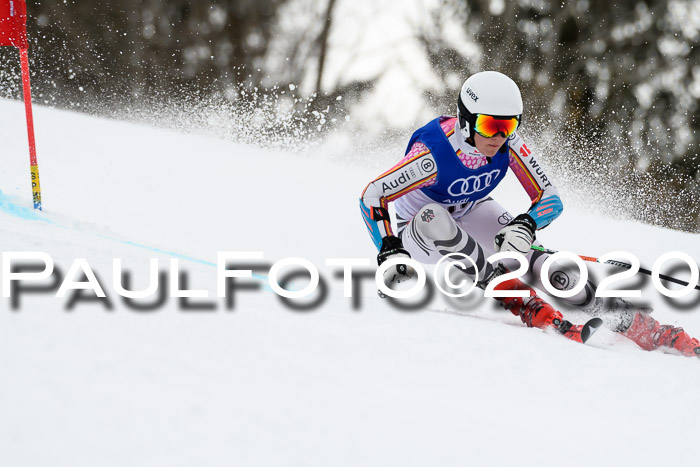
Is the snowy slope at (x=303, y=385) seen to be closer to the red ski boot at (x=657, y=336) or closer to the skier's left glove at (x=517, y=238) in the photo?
the red ski boot at (x=657, y=336)

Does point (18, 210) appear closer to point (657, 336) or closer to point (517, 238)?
point (517, 238)

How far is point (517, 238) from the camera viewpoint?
2.81m

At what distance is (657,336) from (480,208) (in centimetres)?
101

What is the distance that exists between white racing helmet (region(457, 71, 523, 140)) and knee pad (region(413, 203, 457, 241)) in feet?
1.18

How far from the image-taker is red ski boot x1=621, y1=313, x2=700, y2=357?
9.03ft

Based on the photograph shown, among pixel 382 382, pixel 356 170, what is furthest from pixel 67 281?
pixel 356 170

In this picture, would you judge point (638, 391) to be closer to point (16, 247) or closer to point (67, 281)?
point (67, 281)

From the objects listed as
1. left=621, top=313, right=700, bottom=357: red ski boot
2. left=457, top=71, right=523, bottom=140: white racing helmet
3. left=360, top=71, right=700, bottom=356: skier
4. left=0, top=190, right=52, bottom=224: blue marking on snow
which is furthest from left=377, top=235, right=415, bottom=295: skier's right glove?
left=0, top=190, right=52, bottom=224: blue marking on snow

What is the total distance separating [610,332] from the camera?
2.96 metres

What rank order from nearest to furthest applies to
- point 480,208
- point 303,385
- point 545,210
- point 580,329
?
point 303,385 < point 580,329 < point 545,210 < point 480,208

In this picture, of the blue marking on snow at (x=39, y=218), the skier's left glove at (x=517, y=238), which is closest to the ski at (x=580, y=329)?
the skier's left glove at (x=517, y=238)

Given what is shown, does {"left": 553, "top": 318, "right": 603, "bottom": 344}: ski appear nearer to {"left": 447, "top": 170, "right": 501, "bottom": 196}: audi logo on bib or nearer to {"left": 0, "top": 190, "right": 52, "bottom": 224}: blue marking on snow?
{"left": 447, "top": 170, "right": 501, "bottom": 196}: audi logo on bib

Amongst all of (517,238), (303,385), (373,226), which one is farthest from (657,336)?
(303,385)

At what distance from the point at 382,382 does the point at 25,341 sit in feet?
2.95
